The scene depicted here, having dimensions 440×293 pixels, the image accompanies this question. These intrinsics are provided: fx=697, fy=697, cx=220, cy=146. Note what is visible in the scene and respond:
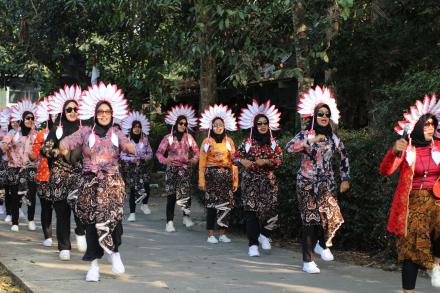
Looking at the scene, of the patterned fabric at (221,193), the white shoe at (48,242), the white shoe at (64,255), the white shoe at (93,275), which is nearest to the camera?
the white shoe at (93,275)

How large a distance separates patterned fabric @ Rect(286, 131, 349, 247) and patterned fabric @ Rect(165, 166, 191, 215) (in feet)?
13.0

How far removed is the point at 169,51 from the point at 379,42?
4.17 m

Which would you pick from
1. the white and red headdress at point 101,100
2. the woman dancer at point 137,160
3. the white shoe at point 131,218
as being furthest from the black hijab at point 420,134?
the woman dancer at point 137,160

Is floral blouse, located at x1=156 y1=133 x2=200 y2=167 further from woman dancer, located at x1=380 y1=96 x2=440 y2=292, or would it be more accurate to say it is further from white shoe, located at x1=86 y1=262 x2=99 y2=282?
woman dancer, located at x1=380 y1=96 x2=440 y2=292

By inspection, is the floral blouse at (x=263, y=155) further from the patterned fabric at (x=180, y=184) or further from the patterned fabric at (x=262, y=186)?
the patterned fabric at (x=180, y=184)

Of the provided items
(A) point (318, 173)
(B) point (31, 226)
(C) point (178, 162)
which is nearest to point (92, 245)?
(A) point (318, 173)

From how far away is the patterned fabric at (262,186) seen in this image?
9414 mm

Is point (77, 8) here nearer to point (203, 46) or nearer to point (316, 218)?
point (203, 46)

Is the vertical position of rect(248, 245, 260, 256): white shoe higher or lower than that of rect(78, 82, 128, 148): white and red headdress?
lower

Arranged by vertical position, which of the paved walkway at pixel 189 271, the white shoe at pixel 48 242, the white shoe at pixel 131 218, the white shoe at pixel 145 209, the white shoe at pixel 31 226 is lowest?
the paved walkway at pixel 189 271

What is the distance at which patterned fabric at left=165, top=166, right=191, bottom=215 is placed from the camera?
11844mm

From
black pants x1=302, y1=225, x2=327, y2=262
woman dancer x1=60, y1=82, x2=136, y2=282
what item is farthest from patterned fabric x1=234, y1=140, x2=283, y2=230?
woman dancer x1=60, y1=82, x2=136, y2=282

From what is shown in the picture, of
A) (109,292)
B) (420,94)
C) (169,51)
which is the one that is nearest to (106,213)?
(109,292)

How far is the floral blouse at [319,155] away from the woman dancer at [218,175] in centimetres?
255
